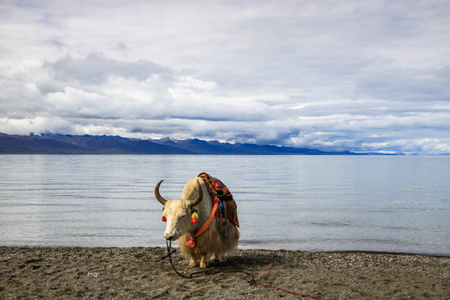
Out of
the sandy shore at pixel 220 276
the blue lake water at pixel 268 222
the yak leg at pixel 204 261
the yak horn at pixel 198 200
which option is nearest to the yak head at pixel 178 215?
the yak horn at pixel 198 200

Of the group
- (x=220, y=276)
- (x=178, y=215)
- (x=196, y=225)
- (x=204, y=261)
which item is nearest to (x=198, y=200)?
(x=178, y=215)

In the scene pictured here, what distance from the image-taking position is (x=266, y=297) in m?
5.88

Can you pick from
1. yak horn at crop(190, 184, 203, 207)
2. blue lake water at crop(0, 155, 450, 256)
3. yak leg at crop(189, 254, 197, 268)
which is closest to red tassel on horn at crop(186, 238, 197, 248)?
yak leg at crop(189, 254, 197, 268)

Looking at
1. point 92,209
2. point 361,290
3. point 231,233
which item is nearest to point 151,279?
point 231,233

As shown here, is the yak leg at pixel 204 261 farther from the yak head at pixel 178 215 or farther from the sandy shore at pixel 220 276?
the yak head at pixel 178 215

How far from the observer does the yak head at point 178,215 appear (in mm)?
6488

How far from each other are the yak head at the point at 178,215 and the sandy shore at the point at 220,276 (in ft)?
3.11

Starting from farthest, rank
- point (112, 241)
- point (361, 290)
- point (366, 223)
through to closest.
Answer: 1. point (366, 223)
2. point (112, 241)
3. point (361, 290)

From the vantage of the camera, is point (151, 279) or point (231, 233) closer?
point (151, 279)

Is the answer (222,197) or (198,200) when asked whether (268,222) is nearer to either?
(222,197)

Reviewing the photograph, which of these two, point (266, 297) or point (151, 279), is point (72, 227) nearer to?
point (151, 279)

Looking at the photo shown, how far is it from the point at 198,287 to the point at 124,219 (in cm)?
1000

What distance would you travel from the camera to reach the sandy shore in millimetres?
6090

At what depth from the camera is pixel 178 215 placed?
6.61 meters
